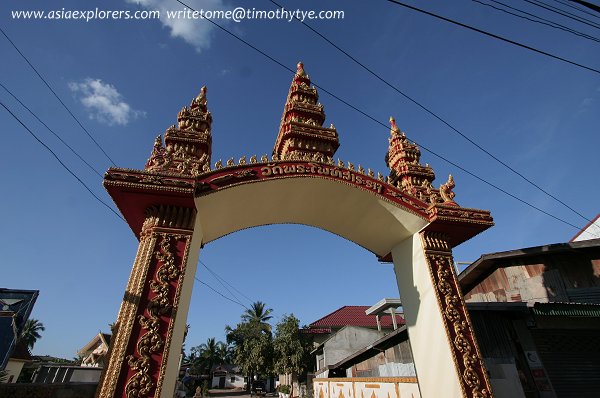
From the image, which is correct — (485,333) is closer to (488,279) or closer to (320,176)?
(488,279)

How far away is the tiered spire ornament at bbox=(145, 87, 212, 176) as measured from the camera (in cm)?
686

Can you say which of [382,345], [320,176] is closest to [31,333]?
[382,345]

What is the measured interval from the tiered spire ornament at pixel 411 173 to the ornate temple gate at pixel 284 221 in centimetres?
4

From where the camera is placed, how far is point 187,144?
7.86 m

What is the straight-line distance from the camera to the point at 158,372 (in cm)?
495

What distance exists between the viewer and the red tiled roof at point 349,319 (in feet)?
105

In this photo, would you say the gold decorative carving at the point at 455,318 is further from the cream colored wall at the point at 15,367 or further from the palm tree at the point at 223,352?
the palm tree at the point at 223,352

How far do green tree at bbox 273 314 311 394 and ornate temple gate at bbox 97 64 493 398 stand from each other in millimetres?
24479

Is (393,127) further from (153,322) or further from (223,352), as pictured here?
(223,352)

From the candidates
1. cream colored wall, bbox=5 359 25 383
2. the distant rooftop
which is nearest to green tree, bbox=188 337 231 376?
cream colored wall, bbox=5 359 25 383

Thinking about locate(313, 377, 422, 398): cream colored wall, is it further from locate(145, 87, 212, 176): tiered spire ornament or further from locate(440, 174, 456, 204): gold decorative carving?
locate(145, 87, 212, 176): tiered spire ornament

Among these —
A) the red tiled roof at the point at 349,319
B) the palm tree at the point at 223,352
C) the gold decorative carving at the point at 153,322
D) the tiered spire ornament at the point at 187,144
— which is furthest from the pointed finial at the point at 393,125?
the palm tree at the point at 223,352

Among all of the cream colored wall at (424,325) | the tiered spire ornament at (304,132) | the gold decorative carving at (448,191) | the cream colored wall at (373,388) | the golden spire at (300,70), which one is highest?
the golden spire at (300,70)

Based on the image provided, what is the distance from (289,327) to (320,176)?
27.3 m
